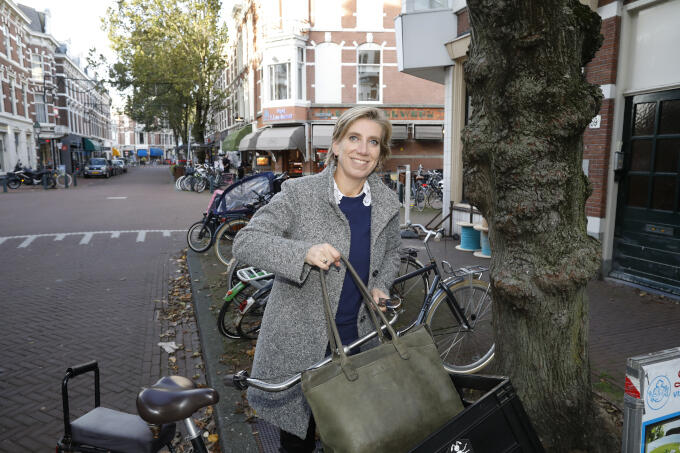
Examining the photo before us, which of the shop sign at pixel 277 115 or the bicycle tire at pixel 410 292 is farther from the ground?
the shop sign at pixel 277 115

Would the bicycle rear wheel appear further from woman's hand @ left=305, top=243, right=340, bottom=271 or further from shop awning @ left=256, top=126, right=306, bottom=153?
woman's hand @ left=305, top=243, right=340, bottom=271

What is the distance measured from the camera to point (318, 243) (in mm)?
1965

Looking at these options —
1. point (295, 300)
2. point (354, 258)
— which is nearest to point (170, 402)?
point (295, 300)

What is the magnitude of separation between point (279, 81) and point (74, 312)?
731 inches

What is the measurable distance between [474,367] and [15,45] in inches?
1754

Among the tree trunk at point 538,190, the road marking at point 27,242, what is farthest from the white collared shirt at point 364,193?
the road marking at point 27,242

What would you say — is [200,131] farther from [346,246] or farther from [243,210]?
[346,246]

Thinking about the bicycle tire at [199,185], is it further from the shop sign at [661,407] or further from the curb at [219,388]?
the shop sign at [661,407]

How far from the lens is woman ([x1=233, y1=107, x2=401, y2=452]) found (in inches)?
77.2

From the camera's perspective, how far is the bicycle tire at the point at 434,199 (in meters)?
16.4

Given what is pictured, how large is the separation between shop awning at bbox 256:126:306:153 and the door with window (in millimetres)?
16762

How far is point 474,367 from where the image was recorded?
390 centimetres

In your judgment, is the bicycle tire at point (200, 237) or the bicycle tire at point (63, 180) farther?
the bicycle tire at point (63, 180)

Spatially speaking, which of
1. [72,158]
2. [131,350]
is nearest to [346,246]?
[131,350]
